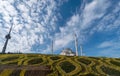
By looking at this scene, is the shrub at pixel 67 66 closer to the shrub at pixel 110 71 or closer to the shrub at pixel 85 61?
the shrub at pixel 85 61

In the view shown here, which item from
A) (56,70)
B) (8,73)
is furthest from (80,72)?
(8,73)

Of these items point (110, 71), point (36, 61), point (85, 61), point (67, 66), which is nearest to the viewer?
point (110, 71)

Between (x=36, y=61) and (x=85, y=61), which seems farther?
(x=85, y=61)

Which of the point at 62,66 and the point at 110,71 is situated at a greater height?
the point at 62,66

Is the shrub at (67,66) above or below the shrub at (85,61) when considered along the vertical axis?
below

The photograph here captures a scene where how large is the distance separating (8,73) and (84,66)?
669 cm

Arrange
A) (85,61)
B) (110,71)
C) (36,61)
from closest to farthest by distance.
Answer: (110,71) → (36,61) → (85,61)

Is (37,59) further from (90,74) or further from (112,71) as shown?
(112,71)

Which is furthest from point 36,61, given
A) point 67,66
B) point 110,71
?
point 110,71

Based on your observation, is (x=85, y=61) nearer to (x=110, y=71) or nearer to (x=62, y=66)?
(x=110, y=71)

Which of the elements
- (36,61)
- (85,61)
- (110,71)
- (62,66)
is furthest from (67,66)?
(110,71)

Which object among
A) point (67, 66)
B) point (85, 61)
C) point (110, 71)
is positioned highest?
point (85, 61)

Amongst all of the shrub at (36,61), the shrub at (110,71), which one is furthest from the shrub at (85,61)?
the shrub at (36,61)

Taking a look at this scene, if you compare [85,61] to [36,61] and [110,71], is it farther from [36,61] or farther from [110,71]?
[36,61]
